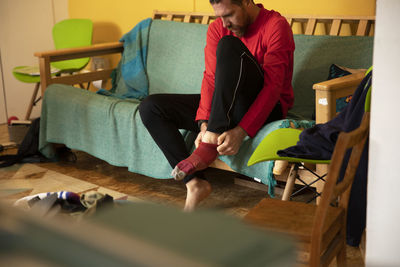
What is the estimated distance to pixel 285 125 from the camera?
2053 millimetres

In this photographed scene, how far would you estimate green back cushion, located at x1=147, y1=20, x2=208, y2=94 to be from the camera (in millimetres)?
2918

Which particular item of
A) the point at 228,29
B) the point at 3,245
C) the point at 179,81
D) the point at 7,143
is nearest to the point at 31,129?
the point at 7,143

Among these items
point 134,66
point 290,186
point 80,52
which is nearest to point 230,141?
point 290,186

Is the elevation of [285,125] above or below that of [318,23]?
below

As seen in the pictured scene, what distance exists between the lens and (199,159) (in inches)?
80.7

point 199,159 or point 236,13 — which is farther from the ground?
point 236,13

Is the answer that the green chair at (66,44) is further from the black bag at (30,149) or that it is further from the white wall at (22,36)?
the black bag at (30,149)

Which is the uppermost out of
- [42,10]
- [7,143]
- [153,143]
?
[42,10]

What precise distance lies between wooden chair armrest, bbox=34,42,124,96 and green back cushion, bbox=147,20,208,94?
0.99 ft

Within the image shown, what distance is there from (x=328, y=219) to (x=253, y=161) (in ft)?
1.66

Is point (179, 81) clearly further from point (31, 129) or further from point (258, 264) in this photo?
point (258, 264)

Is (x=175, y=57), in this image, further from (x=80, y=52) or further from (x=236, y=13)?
(x=236, y=13)

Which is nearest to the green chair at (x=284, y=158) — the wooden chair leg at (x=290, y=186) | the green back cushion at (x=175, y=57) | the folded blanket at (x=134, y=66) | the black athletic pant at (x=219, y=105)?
the wooden chair leg at (x=290, y=186)

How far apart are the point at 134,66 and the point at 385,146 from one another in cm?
238
